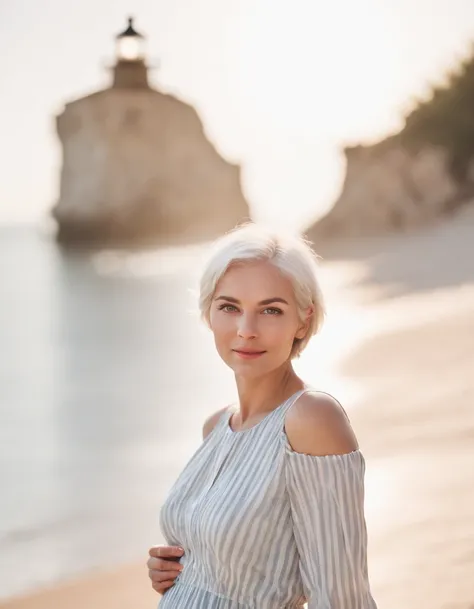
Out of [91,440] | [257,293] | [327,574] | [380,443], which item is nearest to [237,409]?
[257,293]

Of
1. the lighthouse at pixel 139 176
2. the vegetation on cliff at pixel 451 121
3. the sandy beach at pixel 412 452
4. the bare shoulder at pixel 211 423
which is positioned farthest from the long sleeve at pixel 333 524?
the lighthouse at pixel 139 176

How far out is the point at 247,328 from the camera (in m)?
1.80

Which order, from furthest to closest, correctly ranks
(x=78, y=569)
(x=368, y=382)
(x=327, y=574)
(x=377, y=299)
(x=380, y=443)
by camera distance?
(x=377, y=299), (x=368, y=382), (x=380, y=443), (x=78, y=569), (x=327, y=574)

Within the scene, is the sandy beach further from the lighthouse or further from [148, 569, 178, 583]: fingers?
the lighthouse

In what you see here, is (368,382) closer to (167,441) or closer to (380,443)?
(167,441)

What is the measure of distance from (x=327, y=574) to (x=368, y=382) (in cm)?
910

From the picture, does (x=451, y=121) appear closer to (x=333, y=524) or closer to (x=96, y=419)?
(x=96, y=419)

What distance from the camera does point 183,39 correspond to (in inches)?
2840

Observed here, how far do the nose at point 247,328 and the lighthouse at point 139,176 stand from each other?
5231 cm

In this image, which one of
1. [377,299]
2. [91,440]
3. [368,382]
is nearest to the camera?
[368,382]

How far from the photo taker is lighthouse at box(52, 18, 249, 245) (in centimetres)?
5566

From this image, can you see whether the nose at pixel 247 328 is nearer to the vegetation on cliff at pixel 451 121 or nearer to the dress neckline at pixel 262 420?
the dress neckline at pixel 262 420

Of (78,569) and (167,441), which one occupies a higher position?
(167,441)

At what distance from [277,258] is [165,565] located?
574 mm
